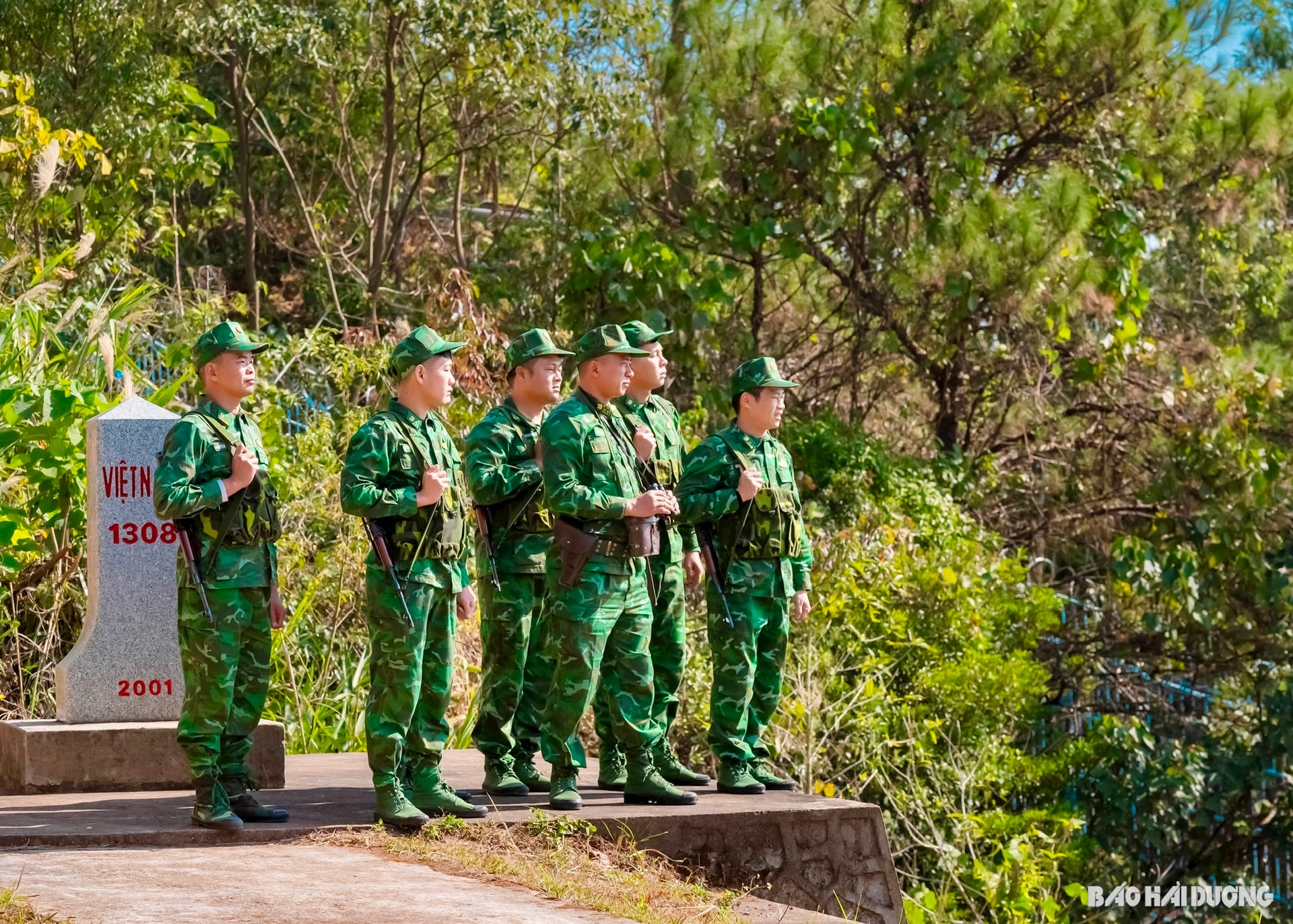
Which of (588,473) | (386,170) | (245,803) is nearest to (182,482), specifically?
(245,803)

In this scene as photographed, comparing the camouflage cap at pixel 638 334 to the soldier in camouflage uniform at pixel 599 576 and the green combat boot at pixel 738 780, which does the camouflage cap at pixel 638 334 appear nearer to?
the soldier in camouflage uniform at pixel 599 576

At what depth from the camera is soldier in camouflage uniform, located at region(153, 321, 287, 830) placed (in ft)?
20.4

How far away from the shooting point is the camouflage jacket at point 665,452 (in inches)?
295

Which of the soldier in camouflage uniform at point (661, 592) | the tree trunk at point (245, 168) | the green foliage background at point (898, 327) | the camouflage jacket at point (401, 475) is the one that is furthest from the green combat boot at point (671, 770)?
the tree trunk at point (245, 168)

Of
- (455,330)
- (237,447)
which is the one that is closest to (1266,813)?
(455,330)

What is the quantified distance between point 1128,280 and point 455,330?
5.78m

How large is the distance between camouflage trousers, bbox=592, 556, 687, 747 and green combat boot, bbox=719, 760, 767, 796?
33 cm

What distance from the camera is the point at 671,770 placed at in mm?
7492

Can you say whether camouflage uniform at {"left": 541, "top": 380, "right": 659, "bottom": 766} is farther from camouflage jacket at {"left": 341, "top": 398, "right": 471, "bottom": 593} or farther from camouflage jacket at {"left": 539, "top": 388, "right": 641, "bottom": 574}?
camouflage jacket at {"left": 341, "top": 398, "right": 471, "bottom": 593}

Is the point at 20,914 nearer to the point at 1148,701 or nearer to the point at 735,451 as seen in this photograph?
the point at 735,451

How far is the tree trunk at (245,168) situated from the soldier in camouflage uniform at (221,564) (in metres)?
10.3

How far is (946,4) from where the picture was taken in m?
13.7

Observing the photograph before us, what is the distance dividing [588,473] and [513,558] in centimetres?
85

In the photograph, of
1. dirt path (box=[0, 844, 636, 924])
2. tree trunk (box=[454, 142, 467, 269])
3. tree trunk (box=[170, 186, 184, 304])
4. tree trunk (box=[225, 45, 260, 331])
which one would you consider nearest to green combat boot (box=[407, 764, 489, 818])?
dirt path (box=[0, 844, 636, 924])
